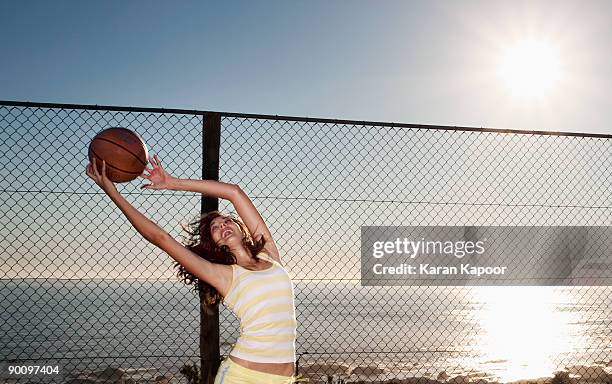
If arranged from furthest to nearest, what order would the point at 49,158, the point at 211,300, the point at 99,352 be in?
the point at 99,352 < the point at 49,158 < the point at 211,300

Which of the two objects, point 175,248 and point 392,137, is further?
point 392,137

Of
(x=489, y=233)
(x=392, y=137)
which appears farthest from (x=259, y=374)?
(x=489, y=233)

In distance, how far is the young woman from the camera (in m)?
2.66

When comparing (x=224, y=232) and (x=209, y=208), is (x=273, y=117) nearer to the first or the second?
(x=209, y=208)

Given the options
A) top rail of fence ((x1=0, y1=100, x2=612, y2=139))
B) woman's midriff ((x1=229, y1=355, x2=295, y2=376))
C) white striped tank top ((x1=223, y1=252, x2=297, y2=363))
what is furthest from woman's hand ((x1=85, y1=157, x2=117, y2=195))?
top rail of fence ((x1=0, y1=100, x2=612, y2=139))

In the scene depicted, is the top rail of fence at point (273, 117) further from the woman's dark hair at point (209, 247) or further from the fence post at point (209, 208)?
the woman's dark hair at point (209, 247)

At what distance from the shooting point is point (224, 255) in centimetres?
293

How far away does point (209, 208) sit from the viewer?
4.62m

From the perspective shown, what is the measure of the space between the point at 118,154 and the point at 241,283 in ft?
3.93

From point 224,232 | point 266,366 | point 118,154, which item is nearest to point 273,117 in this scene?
point 118,154

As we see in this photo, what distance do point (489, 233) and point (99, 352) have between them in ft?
52.1

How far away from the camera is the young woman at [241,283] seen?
266 cm

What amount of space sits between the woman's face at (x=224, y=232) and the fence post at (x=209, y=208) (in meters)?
1.62

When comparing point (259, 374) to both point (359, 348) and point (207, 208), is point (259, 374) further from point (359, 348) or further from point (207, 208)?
point (359, 348)
